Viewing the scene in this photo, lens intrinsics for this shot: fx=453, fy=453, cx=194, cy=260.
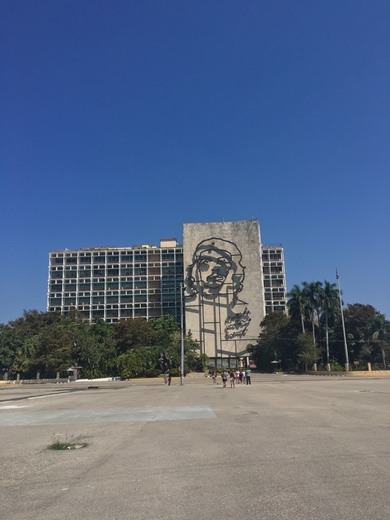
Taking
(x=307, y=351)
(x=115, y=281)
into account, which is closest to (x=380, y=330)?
(x=307, y=351)

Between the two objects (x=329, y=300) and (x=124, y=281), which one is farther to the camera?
(x=124, y=281)

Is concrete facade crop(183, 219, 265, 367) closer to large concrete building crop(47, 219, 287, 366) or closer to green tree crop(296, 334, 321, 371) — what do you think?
large concrete building crop(47, 219, 287, 366)

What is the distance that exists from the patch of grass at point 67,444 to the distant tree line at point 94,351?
185 ft

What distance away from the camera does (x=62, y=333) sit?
72250 millimetres

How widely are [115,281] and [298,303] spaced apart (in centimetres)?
6518

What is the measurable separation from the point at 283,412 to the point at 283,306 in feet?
374

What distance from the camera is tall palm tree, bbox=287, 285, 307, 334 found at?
7831cm

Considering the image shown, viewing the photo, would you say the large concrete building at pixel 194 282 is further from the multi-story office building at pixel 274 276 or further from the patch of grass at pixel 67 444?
the patch of grass at pixel 67 444

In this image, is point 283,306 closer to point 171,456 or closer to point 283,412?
point 283,412

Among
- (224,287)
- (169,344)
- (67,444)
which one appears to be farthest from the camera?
(224,287)

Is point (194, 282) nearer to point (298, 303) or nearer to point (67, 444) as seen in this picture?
point (298, 303)

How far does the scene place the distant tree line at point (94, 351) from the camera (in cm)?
6725

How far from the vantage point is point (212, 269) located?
112m

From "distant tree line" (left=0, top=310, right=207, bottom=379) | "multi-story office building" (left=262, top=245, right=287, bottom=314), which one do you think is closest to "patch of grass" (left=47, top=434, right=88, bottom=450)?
"distant tree line" (left=0, top=310, right=207, bottom=379)
